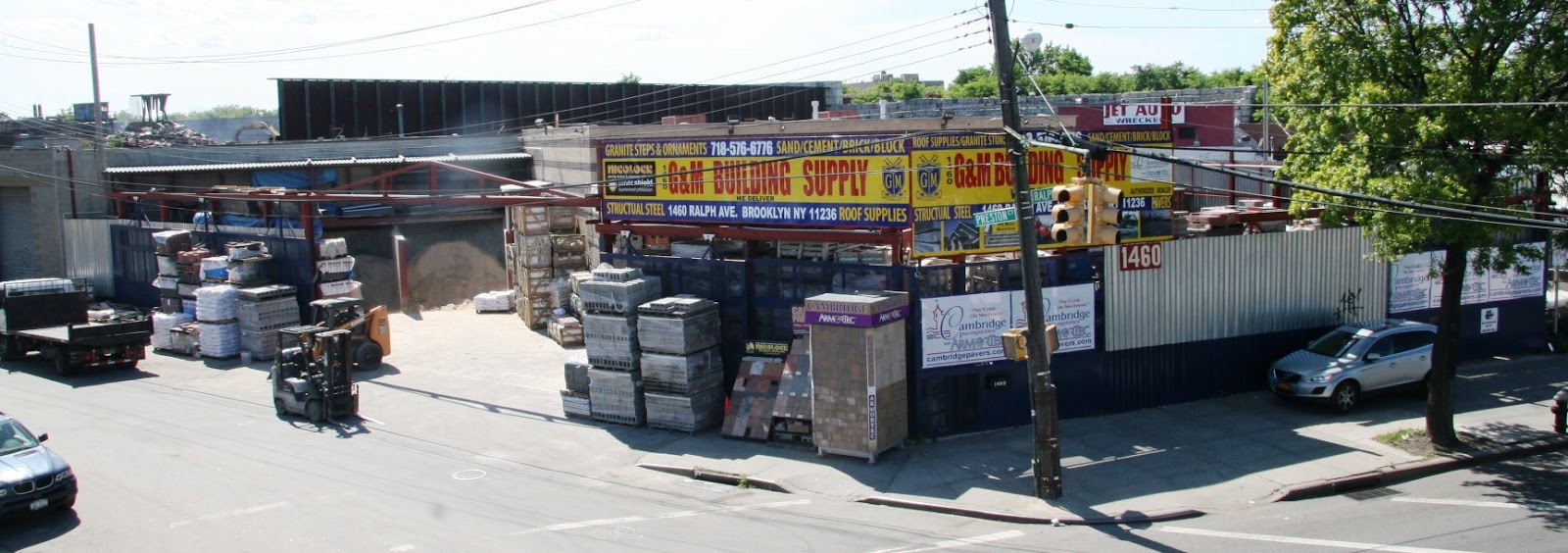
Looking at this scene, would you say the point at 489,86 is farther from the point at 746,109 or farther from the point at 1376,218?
the point at 1376,218

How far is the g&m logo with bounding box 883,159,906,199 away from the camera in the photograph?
57.2ft

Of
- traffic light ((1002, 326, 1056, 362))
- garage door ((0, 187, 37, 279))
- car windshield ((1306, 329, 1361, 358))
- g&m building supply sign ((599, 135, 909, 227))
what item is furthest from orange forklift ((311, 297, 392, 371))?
car windshield ((1306, 329, 1361, 358))

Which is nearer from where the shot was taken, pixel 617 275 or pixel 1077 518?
pixel 1077 518

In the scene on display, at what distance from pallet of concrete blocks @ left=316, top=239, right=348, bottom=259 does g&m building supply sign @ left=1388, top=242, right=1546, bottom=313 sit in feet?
76.4

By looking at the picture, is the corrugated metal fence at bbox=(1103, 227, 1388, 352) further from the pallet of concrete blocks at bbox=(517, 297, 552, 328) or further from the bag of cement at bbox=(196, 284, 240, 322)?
the bag of cement at bbox=(196, 284, 240, 322)

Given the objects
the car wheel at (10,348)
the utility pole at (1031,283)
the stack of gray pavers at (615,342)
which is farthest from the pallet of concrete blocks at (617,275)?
the car wheel at (10,348)

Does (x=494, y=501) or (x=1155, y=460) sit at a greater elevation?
(x=1155, y=460)

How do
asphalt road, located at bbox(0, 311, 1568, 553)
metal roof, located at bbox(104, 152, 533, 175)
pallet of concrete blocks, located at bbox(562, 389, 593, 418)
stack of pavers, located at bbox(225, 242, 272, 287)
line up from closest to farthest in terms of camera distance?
asphalt road, located at bbox(0, 311, 1568, 553)
pallet of concrete blocks, located at bbox(562, 389, 593, 418)
stack of pavers, located at bbox(225, 242, 272, 287)
metal roof, located at bbox(104, 152, 533, 175)

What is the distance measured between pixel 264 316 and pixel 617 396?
1126 centimetres

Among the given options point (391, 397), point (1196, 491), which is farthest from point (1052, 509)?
point (391, 397)

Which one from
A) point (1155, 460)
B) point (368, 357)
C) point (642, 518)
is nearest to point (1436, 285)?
point (1155, 460)

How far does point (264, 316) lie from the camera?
2539 cm

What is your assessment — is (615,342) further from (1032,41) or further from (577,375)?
(1032,41)

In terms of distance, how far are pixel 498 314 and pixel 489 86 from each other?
23.2 metres
